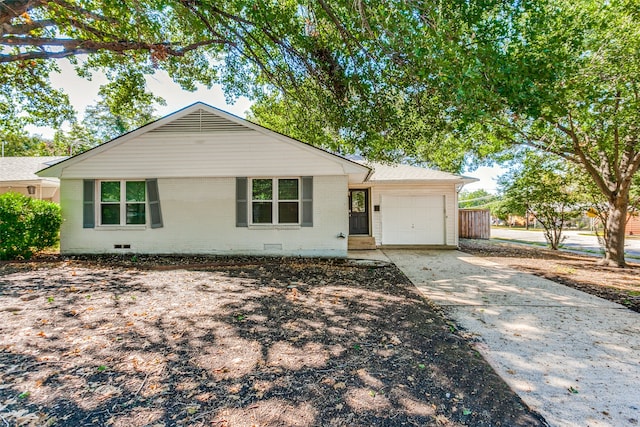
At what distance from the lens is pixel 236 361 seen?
2.78 metres

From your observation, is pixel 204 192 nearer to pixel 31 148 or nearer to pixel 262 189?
pixel 262 189

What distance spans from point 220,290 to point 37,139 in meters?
36.3

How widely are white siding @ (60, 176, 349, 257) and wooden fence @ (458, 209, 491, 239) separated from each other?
11.0 metres

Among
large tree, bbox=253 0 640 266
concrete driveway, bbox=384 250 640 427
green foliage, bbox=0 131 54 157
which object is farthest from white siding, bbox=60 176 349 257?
green foliage, bbox=0 131 54 157

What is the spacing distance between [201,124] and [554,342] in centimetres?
950

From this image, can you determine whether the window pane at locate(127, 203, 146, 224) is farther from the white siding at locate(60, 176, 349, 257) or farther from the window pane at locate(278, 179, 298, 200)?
the window pane at locate(278, 179, 298, 200)

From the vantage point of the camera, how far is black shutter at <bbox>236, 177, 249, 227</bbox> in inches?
351

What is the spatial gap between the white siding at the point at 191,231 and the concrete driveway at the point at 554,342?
4292 mm

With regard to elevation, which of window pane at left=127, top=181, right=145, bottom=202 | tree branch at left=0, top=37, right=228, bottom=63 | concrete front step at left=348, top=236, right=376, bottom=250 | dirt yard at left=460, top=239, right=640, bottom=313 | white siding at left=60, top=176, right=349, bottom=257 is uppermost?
tree branch at left=0, top=37, right=228, bottom=63

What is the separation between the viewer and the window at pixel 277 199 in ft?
29.6

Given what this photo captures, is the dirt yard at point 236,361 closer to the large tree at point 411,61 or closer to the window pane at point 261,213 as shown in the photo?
the large tree at point 411,61

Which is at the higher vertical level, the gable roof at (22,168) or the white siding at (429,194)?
the gable roof at (22,168)

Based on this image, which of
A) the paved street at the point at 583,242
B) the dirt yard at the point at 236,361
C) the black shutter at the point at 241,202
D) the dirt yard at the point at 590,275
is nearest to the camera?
the dirt yard at the point at 236,361

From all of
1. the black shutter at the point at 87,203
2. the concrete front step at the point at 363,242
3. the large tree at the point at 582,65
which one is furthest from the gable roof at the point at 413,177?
the black shutter at the point at 87,203
